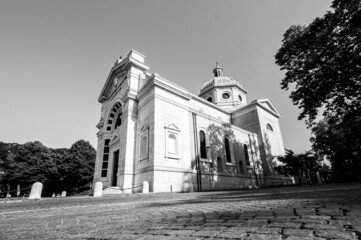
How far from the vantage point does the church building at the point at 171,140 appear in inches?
582

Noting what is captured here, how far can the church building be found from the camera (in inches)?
582

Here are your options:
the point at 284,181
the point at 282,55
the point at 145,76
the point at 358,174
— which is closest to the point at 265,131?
the point at 284,181

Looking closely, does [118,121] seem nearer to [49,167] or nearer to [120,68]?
[120,68]

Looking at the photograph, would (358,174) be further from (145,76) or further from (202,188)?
(145,76)

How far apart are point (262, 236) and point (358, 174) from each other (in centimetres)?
3345

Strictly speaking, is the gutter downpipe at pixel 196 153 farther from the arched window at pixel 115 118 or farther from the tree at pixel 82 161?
the tree at pixel 82 161

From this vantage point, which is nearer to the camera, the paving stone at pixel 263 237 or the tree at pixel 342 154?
the paving stone at pixel 263 237

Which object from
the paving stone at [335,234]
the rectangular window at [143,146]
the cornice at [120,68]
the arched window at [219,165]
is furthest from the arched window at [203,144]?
the paving stone at [335,234]

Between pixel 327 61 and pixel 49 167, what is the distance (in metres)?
41.2

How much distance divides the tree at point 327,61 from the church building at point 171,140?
8.92m

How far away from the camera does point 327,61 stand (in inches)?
400

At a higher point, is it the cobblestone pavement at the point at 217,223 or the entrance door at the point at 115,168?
the entrance door at the point at 115,168

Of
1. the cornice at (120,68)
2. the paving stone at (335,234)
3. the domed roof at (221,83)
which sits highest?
the domed roof at (221,83)

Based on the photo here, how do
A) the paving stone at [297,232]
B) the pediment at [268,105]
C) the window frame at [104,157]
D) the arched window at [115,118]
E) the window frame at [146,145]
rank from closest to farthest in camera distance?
the paving stone at [297,232], the window frame at [146,145], the window frame at [104,157], the arched window at [115,118], the pediment at [268,105]
